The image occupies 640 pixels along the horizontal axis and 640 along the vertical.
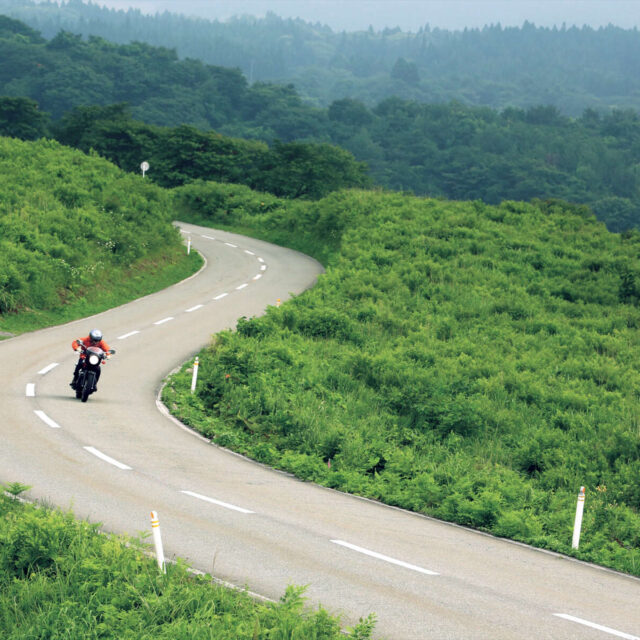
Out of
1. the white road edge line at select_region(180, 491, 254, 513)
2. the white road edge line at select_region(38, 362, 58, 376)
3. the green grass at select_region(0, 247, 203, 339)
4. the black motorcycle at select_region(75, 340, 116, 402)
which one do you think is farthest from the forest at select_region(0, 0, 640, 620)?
the white road edge line at select_region(38, 362, 58, 376)

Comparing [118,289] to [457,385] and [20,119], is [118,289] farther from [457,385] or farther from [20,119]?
[20,119]

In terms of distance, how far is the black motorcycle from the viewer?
17109mm

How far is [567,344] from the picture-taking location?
25.7 metres

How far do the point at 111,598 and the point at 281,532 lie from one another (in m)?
3.11

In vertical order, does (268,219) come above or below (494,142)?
below

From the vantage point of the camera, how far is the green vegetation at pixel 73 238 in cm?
2583

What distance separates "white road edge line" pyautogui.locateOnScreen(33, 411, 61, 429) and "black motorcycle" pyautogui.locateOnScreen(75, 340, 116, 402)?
1.27 meters

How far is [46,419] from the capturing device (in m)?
15.9

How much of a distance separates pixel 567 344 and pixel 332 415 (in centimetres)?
1144

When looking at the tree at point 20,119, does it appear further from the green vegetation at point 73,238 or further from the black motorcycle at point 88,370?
the black motorcycle at point 88,370

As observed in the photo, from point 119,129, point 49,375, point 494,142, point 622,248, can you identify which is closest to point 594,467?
point 49,375

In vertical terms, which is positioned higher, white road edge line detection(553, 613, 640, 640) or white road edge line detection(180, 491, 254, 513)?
white road edge line detection(553, 613, 640, 640)

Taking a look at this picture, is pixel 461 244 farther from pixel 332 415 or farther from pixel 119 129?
pixel 119 129

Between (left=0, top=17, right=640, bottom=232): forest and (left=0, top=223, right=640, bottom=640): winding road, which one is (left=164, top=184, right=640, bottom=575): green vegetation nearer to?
(left=0, top=223, right=640, bottom=640): winding road
